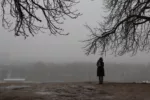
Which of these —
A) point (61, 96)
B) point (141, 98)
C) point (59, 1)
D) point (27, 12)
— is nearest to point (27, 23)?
point (27, 12)

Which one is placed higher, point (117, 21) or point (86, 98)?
point (117, 21)

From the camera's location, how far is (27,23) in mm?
11602

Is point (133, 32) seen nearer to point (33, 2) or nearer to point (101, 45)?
point (101, 45)

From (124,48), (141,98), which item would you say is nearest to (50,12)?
(141,98)

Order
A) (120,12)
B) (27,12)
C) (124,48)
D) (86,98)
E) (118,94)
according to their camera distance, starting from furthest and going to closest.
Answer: (124,48)
(120,12)
(118,94)
(86,98)
(27,12)

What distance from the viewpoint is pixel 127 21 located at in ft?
70.7

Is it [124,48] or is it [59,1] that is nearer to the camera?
[59,1]

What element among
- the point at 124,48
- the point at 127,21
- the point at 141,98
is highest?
the point at 127,21

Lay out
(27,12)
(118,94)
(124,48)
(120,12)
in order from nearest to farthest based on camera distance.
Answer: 1. (27,12)
2. (118,94)
3. (120,12)
4. (124,48)

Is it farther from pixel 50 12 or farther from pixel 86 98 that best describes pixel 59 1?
pixel 86 98

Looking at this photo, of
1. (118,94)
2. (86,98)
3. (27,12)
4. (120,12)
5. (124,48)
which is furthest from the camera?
(124,48)

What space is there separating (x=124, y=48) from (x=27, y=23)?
488 inches

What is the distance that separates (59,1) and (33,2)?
0.95m

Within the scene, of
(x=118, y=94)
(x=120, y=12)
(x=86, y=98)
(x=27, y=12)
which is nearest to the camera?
(x=27, y=12)
